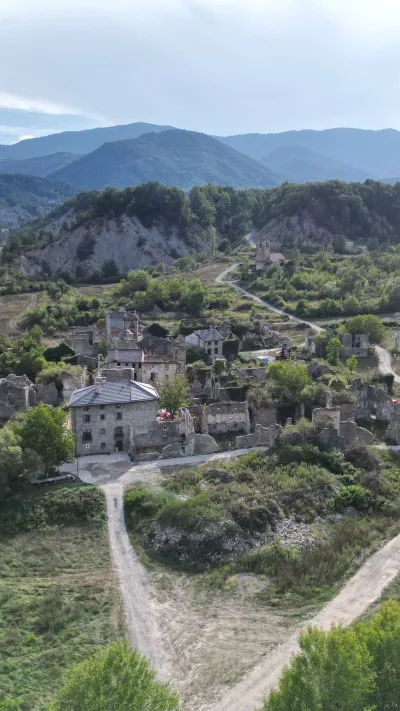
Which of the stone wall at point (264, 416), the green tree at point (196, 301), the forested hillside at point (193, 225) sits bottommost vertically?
the stone wall at point (264, 416)

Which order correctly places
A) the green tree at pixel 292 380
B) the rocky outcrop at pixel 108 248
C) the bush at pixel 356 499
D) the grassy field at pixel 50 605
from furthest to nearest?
the rocky outcrop at pixel 108 248
the green tree at pixel 292 380
the bush at pixel 356 499
the grassy field at pixel 50 605

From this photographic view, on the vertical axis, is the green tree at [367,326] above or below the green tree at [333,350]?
above

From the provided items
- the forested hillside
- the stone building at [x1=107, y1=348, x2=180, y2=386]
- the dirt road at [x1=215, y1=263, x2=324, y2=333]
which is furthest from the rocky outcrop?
the stone building at [x1=107, y1=348, x2=180, y2=386]

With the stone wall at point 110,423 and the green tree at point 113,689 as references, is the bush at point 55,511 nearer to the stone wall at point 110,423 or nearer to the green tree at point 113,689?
the stone wall at point 110,423

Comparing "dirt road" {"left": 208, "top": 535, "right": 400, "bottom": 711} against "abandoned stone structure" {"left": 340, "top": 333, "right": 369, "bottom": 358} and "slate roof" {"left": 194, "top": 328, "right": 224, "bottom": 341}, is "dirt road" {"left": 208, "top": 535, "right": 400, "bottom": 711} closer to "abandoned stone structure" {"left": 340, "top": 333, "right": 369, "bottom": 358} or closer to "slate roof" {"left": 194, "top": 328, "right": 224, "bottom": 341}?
"slate roof" {"left": 194, "top": 328, "right": 224, "bottom": 341}

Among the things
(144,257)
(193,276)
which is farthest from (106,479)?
(144,257)

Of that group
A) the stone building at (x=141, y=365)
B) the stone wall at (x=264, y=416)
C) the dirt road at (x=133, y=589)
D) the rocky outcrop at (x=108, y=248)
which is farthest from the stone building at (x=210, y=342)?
the rocky outcrop at (x=108, y=248)

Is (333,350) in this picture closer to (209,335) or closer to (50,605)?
(209,335)
